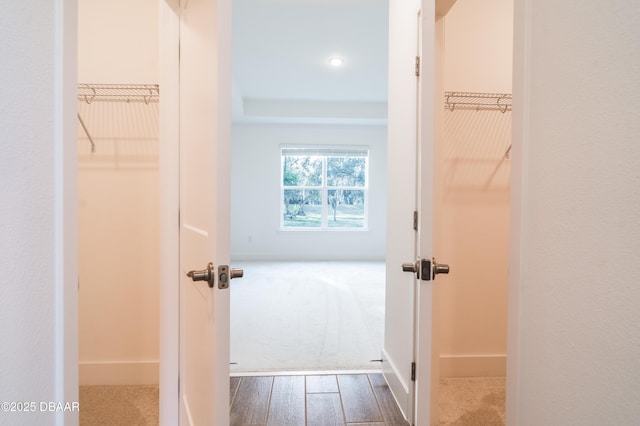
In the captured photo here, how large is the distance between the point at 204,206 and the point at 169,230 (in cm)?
46

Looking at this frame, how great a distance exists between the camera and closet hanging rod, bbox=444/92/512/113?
1.98 meters

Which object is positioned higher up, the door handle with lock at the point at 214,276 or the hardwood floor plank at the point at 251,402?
the door handle with lock at the point at 214,276

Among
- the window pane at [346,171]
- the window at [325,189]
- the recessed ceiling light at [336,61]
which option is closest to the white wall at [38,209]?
the recessed ceiling light at [336,61]

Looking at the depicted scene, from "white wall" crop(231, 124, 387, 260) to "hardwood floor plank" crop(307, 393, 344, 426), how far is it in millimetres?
4506

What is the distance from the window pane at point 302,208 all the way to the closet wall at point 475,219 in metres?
4.47

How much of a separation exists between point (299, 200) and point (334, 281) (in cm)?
232

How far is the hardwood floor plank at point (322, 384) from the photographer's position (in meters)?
1.83

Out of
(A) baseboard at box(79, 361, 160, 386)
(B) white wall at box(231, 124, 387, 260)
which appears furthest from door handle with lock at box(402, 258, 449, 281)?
(B) white wall at box(231, 124, 387, 260)

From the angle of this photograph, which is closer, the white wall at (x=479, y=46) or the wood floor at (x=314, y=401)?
the wood floor at (x=314, y=401)

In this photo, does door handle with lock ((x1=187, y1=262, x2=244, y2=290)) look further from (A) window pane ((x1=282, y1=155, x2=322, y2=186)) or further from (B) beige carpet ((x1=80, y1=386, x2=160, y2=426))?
(A) window pane ((x1=282, y1=155, x2=322, y2=186))

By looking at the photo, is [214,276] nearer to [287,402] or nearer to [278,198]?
[287,402]

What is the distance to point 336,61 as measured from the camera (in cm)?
374

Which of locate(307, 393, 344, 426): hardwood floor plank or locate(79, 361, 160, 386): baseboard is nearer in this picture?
locate(307, 393, 344, 426): hardwood floor plank

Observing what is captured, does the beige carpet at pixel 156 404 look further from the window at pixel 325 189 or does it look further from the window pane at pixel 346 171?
the window pane at pixel 346 171
